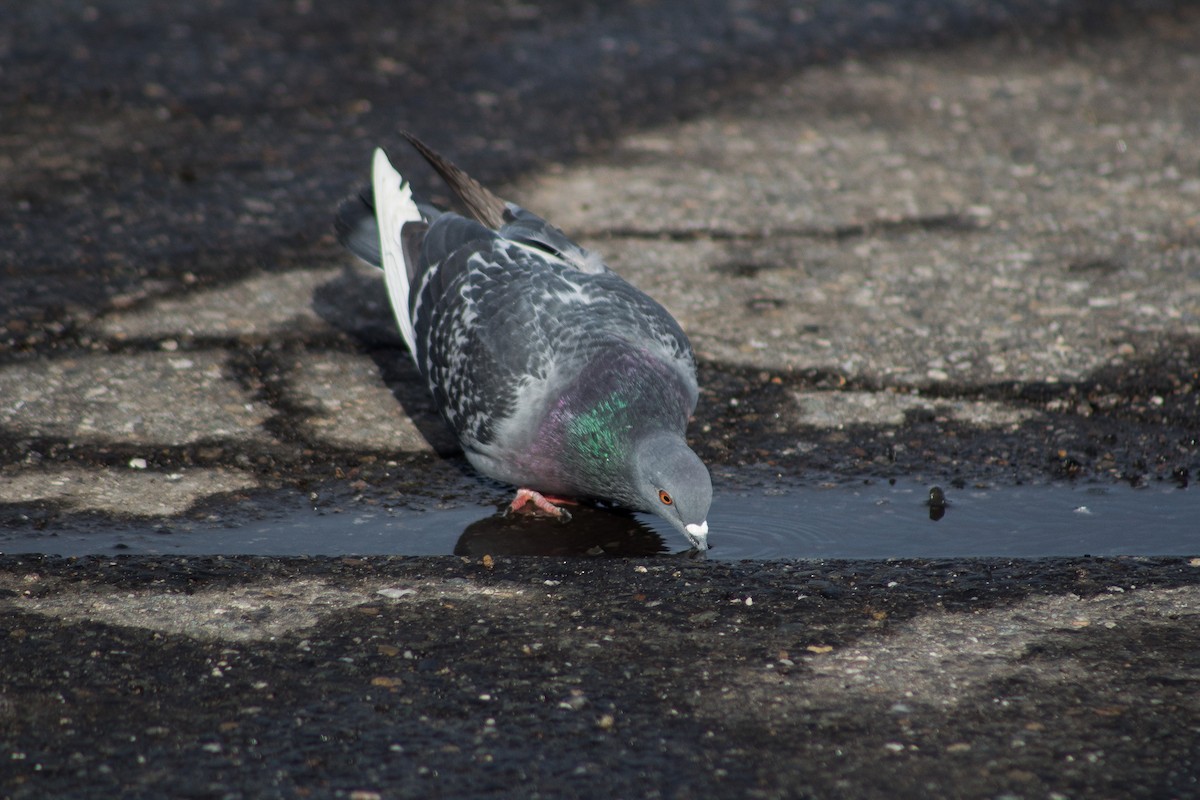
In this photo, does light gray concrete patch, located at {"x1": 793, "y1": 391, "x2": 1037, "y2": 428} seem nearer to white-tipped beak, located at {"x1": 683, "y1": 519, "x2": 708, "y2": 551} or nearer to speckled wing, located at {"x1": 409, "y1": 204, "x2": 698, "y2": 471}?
speckled wing, located at {"x1": 409, "y1": 204, "x2": 698, "y2": 471}

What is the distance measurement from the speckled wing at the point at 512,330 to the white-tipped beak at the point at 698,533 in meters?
0.46

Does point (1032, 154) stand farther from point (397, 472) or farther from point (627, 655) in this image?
point (627, 655)

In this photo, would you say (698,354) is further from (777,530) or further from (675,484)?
(675,484)

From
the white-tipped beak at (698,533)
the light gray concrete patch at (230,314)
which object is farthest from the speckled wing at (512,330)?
the light gray concrete patch at (230,314)

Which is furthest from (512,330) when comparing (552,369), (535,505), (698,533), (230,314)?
(230,314)

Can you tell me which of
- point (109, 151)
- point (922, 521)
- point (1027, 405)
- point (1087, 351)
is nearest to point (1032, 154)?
point (1087, 351)

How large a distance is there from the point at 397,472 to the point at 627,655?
1333 millimetres

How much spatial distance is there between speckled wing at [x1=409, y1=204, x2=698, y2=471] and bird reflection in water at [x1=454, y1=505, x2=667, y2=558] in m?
0.22

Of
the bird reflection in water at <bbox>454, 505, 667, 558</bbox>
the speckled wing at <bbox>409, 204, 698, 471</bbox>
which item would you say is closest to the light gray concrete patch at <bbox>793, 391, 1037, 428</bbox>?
the speckled wing at <bbox>409, 204, 698, 471</bbox>

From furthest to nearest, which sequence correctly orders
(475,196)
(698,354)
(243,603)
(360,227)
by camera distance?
(360,227) < (698,354) < (475,196) < (243,603)

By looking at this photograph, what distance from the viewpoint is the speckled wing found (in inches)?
149

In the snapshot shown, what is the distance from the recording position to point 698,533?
3482mm

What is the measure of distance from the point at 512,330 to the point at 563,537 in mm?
614

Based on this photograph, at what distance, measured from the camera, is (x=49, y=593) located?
3146mm
